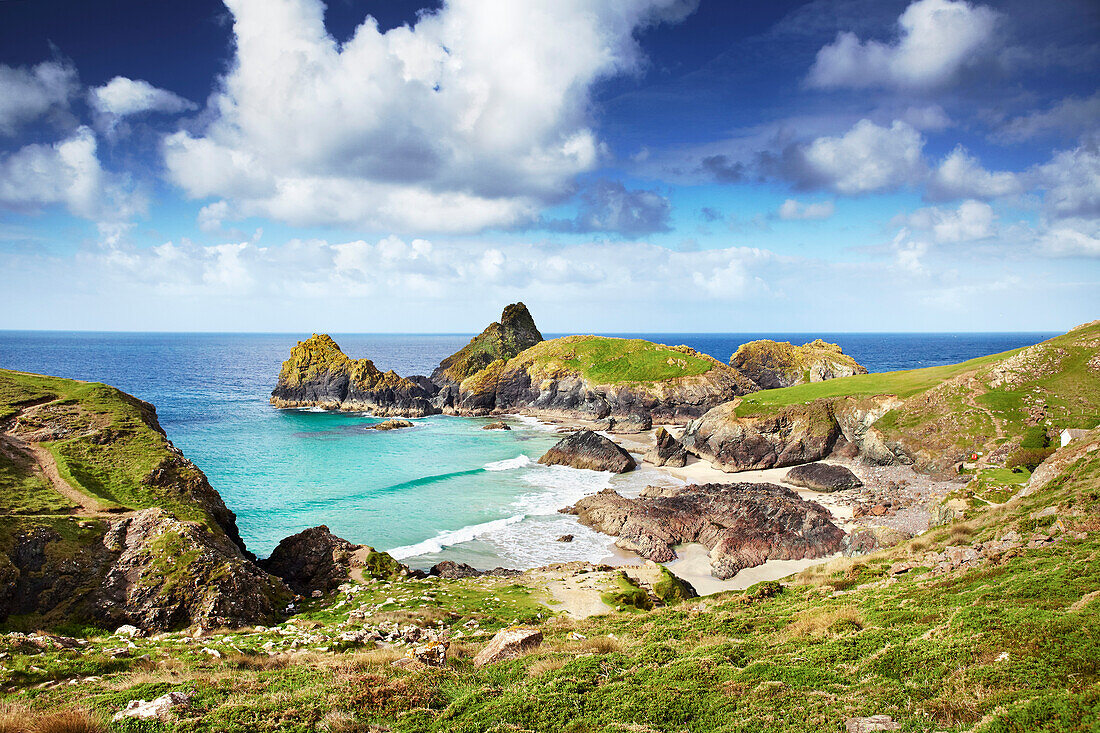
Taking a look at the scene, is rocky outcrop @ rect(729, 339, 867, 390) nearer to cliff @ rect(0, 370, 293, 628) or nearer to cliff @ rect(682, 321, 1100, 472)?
cliff @ rect(682, 321, 1100, 472)

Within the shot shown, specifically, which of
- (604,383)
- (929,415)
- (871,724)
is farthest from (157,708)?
(604,383)

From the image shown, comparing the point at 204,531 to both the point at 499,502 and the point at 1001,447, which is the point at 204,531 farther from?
the point at 1001,447

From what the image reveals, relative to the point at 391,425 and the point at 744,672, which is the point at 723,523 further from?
the point at 391,425

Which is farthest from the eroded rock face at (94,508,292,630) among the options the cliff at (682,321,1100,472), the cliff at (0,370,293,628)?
the cliff at (682,321,1100,472)

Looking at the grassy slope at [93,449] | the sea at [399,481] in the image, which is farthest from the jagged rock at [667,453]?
the grassy slope at [93,449]

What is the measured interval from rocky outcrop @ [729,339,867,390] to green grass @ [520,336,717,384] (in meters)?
19.6

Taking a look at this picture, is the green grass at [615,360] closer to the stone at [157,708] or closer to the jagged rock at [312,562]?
the jagged rock at [312,562]

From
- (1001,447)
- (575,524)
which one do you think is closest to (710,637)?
(575,524)

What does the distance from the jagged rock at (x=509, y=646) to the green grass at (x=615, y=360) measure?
77.1 m

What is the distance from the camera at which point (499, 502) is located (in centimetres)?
4738

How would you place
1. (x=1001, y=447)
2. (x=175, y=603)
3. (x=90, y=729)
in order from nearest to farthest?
(x=90, y=729)
(x=175, y=603)
(x=1001, y=447)

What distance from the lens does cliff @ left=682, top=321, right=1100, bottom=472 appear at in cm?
4206

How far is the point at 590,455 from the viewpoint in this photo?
58.2 metres

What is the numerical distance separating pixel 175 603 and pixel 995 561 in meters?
27.8
